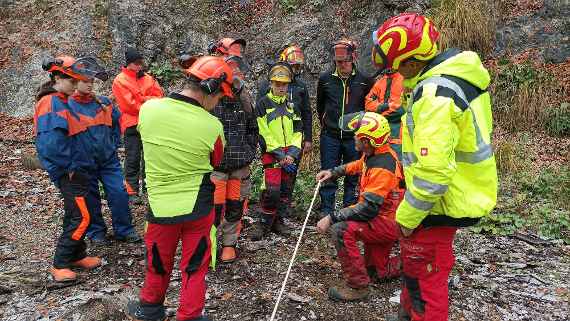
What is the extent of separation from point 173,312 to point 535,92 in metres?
9.26

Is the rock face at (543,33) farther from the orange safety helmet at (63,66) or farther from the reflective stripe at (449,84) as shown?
the orange safety helmet at (63,66)

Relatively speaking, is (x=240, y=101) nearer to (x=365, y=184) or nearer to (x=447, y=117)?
(x=365, y=184)

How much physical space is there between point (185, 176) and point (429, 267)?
2.05m

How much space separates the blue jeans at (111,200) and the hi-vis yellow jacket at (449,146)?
4027mm

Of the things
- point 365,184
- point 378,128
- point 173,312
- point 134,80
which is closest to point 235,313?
point 173,312

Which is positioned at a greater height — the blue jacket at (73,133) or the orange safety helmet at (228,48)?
the orange safety helmet at (228,48)

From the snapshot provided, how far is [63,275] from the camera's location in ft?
17.0

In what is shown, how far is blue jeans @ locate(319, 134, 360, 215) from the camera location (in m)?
7.01

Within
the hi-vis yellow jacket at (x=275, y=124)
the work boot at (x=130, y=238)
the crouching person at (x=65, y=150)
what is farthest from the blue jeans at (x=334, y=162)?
the crouching person at (x=65, y=150)

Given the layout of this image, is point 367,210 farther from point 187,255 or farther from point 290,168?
point 187,255

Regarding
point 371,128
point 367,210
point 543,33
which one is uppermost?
point 543,33

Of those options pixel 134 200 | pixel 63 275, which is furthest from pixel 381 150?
pixel 134 200

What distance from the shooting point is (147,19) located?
1330 centimetres

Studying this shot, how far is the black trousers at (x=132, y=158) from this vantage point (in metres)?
7.55
